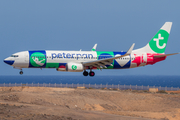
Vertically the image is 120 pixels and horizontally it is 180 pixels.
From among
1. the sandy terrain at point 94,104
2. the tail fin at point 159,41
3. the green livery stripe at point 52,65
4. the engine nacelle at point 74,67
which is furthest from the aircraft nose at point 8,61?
the tail fin at point 159,41

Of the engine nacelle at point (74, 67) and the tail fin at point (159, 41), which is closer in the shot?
the engine nacelle at point (74, 67)

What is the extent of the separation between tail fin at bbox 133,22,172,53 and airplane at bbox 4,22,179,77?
2.63ft

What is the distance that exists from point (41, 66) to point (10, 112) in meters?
21.5

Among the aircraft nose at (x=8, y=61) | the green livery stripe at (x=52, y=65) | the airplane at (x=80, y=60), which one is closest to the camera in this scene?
the airplane at (x=80, y=60)

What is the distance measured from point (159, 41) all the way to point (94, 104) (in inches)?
821

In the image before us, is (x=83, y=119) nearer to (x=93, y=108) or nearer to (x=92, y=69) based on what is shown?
(x=93, y=108)

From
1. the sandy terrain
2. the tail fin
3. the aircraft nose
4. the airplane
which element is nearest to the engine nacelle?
the airplane

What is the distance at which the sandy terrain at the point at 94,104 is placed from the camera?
33.0 meters

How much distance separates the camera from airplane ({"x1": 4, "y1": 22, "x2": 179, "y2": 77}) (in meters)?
50.2

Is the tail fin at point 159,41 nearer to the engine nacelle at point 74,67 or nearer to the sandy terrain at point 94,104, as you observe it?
the sandy terrain at point 94,104

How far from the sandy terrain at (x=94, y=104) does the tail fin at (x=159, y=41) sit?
374 inches

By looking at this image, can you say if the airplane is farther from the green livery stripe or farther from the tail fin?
Result: the tail fin

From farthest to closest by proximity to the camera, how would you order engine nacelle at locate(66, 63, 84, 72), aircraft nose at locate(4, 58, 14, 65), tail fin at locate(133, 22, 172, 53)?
1. tail fin at locate(133, 22, 172, 53)
2. engine nacelle at locate(66, 63, 84, 72)
3. aircraft nose at locate(4, 58, 14, 65)

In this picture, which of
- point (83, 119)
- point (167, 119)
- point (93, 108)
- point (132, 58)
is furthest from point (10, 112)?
point (132, 58)
